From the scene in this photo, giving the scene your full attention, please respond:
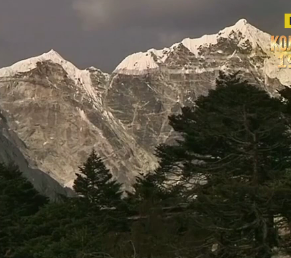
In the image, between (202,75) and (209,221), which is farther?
(202,75)

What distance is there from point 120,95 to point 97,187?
133 m

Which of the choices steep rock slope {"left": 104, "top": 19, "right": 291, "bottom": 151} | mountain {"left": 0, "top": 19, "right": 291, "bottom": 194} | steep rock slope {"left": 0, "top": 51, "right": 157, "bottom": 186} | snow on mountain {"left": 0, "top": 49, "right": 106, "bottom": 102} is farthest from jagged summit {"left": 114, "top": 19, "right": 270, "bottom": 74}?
steep rock slope {"left": 0, "top": 51, "right": 157, "bottom": 186}

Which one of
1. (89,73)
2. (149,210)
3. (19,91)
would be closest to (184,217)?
(149,210)

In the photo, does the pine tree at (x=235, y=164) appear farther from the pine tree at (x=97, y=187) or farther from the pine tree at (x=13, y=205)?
the pine tree at (x=13, y=205)

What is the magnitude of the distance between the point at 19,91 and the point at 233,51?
5790 cm

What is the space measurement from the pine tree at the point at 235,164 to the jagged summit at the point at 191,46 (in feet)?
459

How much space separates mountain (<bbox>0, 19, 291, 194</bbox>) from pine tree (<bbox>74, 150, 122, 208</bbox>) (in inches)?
3576

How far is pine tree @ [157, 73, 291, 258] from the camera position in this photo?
34.9ft

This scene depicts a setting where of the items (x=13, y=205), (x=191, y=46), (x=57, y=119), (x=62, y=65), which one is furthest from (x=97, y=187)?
(x=191, y=46)

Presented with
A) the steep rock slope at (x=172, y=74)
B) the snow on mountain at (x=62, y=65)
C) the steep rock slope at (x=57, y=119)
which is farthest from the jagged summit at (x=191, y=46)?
the steep rock slope at (x=57, y=119)

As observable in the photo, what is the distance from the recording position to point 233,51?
15000 cm

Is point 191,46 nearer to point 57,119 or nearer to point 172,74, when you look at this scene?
point 172,74

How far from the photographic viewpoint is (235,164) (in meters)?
13.1

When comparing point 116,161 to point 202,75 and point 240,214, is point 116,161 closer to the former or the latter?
point 202,75
